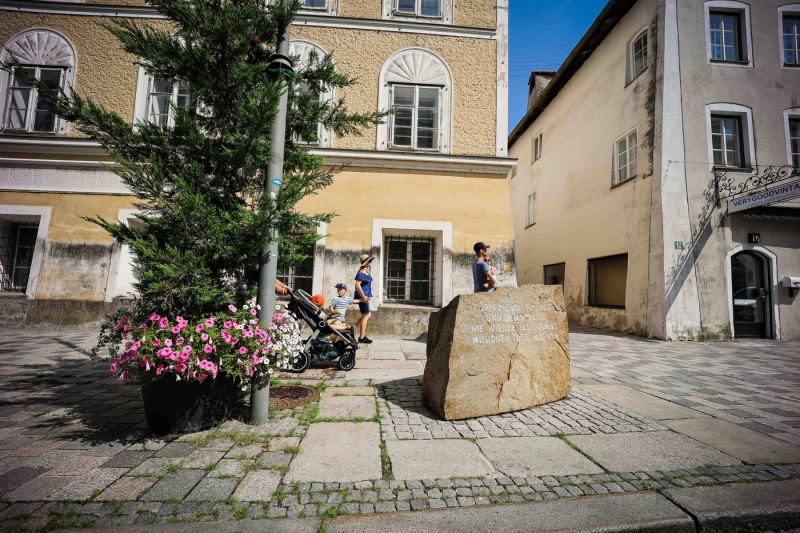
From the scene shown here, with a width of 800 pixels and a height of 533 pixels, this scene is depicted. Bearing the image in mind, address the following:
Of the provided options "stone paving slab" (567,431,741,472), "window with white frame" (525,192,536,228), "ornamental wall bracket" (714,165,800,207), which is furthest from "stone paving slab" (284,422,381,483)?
"window with white frame" (525,192,536,228)

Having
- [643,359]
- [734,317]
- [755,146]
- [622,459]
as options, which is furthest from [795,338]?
[622,459]

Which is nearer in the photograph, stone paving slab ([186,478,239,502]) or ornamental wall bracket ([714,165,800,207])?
stone paving slab ([186,478,239,502])

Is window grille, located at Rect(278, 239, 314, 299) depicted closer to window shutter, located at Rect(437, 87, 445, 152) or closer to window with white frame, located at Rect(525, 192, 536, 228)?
window shutter, located at Rect(437, 87, 445, 152)

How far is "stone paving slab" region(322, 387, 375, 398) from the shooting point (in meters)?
4.21

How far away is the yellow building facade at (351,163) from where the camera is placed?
869 centimetres

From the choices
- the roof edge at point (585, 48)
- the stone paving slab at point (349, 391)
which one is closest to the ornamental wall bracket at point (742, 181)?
the roof edge at point (585, 48)

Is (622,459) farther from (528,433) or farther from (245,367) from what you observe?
(245,367)

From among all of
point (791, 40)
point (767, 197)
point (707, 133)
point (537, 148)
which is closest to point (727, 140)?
point (707, 133)

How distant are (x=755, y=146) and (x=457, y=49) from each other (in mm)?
8295

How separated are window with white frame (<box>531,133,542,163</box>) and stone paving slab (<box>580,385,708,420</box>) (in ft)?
45.5

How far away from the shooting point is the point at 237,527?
1.92 metres

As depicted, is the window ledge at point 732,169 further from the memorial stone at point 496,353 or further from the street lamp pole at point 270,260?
the street lamp pole at point 270,260

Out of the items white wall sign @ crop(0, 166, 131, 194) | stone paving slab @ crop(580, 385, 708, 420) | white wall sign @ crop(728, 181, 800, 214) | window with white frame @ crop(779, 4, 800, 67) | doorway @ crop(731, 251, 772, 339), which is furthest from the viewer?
window with white frame @ crop(779, 4, 800, 67)

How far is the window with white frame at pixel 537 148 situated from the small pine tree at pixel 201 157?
15.3m
